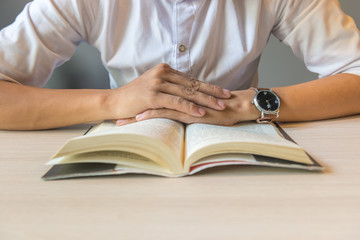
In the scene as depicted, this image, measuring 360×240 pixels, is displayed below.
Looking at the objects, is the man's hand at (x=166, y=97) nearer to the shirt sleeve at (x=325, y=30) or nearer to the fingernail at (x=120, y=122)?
the fingernail at (x=120, y=122)

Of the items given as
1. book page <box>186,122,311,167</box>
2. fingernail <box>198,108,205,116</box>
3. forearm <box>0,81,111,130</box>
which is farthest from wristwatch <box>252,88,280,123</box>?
forearm <box>0,81,111,130</box>

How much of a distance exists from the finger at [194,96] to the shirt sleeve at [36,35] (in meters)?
0.38

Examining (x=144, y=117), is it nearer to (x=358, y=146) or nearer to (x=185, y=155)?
(x=185, y=155)

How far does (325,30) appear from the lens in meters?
1.04

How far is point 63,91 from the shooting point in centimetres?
89

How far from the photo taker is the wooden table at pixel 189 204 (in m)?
0.39

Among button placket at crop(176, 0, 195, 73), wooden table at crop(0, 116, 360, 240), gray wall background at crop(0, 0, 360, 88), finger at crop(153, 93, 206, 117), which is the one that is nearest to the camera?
wooden table at crop(0, 116, 360, 240)

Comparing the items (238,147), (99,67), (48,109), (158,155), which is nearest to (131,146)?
(158,155)

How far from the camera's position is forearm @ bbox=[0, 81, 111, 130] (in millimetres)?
843

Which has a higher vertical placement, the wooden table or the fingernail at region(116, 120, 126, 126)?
the fingernail at region(116, 120, 126, 126)

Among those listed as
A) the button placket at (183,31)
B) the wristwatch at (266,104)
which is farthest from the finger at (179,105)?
the button placket at (183,31)

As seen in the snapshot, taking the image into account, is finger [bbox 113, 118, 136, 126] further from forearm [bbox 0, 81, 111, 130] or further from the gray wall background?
the gray wall background

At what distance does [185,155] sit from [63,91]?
0.45 metres

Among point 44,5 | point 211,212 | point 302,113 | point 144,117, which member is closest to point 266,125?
point 302,113
